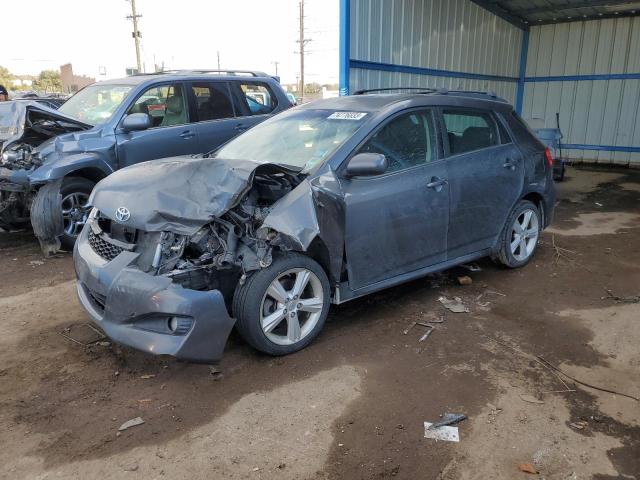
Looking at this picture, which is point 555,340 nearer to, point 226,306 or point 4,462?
point 226,306

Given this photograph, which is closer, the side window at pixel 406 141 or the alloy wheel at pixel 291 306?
the alloy wheel at pixel 291 306

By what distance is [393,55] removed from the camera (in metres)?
8.70

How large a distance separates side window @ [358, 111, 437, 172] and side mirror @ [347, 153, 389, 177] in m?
0.23

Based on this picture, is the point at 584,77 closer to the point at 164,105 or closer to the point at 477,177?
the point at 477,177

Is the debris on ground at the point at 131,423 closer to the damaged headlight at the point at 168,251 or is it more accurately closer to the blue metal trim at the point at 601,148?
the damaged headlight at the point at 168,251

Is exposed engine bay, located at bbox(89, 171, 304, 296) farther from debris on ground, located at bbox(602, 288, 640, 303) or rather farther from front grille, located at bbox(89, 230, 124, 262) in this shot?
debris on ground, located at bbox(602, 288, 640, 303)

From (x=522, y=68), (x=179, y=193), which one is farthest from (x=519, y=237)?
(x=522, y=68)

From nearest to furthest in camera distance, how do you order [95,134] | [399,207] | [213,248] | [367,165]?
[213,248] → [367,165] → [399,207] → [95,134]

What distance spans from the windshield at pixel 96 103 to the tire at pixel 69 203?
0.89 m

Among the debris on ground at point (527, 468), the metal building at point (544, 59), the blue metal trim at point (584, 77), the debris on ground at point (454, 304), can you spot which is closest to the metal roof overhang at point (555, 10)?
the metal building at point (544, 59)

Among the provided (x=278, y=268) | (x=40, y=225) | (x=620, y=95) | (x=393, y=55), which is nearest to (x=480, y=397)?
(x=278, y=268)

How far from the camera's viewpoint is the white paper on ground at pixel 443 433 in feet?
9.38

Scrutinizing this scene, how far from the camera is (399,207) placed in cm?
405

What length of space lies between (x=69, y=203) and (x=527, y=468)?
5.44 m
